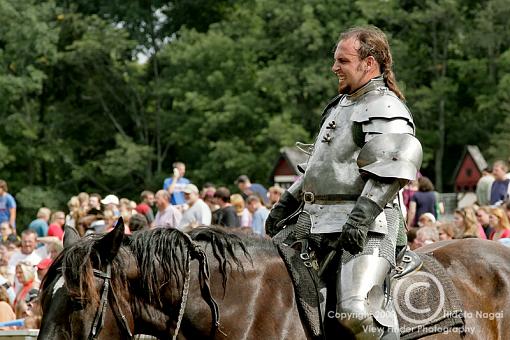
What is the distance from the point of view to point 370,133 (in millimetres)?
5836

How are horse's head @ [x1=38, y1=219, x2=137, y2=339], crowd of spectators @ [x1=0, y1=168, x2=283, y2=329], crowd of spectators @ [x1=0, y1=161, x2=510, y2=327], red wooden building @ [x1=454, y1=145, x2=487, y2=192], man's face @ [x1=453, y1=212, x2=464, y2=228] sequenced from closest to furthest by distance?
horse's head @ [x1=38, y1=219, x2=137, y2=339], crowd of spectators @ [x1=0, y1=161, x2=510, y2=327], crowd of spectators @ [x1=0, y1=168, x2=283, y2=329], man's face @ [x1=453, y1=212, x2=464, y2=228], red wooden building @ [x1=454, y1=145, x2=487, y2=192]

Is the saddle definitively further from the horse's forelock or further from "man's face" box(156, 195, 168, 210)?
"man's face" box(156, 195, 168, 210)

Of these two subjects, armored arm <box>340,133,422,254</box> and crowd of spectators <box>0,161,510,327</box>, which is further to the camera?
crowd of spectators <box>0,161,510,327</box>

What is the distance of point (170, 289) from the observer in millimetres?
5711

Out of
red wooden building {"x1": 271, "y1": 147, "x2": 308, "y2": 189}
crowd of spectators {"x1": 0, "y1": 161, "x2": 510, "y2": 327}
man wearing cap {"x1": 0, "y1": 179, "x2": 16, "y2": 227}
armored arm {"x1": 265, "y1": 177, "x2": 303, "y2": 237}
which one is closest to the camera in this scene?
armored arm {"x1": 265, "y1": 177, "x2": 303, "y2": 237}

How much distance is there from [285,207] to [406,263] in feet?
2.47

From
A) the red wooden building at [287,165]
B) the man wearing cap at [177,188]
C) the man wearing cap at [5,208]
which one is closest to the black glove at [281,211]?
the man wearing cap at [177,188]

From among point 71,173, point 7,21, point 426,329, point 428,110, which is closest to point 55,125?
point 71,173

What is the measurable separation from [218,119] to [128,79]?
5776mm

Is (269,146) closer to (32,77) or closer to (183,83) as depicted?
(183,83)

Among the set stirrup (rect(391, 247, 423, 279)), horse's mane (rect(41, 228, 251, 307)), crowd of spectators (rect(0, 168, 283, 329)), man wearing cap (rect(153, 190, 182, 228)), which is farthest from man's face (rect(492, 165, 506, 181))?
horse's mane (rect(41, 228, 251, 307))

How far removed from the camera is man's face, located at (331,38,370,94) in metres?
6.09

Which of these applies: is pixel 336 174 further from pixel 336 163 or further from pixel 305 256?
pixel 305 256

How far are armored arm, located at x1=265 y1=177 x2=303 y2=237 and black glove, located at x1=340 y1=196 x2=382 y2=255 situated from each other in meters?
0.83
